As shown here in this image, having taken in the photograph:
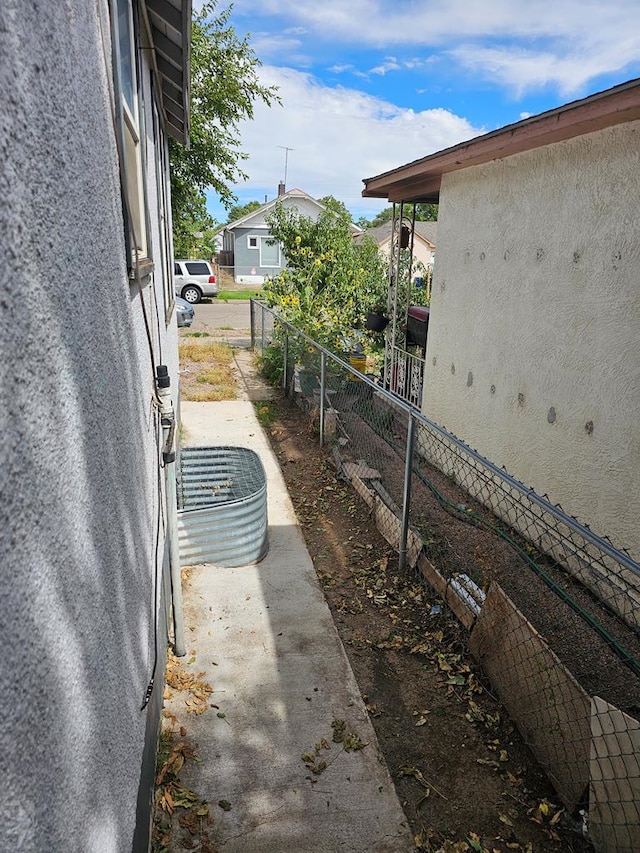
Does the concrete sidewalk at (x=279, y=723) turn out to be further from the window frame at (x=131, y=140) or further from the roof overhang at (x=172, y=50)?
the roof overhang at (x=172, y=50)

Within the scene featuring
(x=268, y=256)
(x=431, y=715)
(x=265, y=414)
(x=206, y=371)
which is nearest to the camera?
(x=431, y=715)

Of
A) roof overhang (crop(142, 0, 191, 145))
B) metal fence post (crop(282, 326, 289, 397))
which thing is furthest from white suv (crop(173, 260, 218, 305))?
roof overhang (crop(142, 0, 191, 145))

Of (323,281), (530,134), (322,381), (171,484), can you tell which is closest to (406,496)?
(171,484)

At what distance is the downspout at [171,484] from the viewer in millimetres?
3040

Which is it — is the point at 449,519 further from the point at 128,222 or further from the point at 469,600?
the point at 128,222

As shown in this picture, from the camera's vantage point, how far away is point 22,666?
75cm

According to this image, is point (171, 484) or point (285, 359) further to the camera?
point (285, 359)

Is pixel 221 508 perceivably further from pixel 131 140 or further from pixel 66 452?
pixel 66 452

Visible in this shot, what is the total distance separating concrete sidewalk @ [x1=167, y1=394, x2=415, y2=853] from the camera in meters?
2.46

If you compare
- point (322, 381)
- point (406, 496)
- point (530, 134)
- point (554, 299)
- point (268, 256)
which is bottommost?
point (406, 496)

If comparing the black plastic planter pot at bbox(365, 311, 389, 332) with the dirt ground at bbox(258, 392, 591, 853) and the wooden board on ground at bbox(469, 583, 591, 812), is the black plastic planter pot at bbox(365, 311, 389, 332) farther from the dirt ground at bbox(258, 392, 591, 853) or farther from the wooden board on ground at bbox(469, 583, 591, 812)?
the wooden board on ground at bbox(469, 583, 591, 812)

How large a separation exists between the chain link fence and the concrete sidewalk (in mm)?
815

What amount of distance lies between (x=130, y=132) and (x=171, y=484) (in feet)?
6.06

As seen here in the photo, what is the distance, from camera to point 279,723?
3.01m
